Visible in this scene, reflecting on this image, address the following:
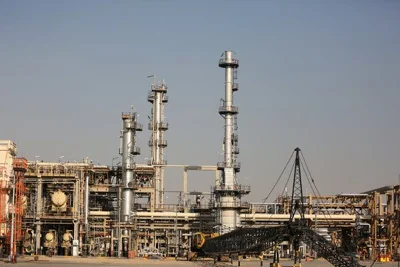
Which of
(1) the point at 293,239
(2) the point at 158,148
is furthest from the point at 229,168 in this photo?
(1) the point at 293,239

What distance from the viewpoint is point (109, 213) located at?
117 m

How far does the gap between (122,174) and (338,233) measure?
132 feet

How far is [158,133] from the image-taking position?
422ft

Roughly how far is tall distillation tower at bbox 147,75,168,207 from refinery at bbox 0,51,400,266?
0.20 metres

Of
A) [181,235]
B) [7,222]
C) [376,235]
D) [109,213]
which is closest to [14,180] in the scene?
[7,222]

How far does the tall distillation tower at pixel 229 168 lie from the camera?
109125mm

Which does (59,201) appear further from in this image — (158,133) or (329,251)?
(329,251)

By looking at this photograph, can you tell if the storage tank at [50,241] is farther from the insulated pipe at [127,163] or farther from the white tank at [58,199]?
the insulated pipe at [127,163]

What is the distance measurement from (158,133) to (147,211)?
13.8 metres

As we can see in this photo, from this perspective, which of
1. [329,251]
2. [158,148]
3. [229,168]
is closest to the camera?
[329,251]

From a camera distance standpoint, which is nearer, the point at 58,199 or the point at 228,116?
the point at 58,199

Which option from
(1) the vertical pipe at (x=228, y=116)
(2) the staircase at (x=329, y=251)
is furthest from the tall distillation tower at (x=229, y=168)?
(2) the staircase at (x=329, y=251)

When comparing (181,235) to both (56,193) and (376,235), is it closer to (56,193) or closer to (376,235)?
(56,193)

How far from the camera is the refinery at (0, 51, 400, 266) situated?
109438 mm
